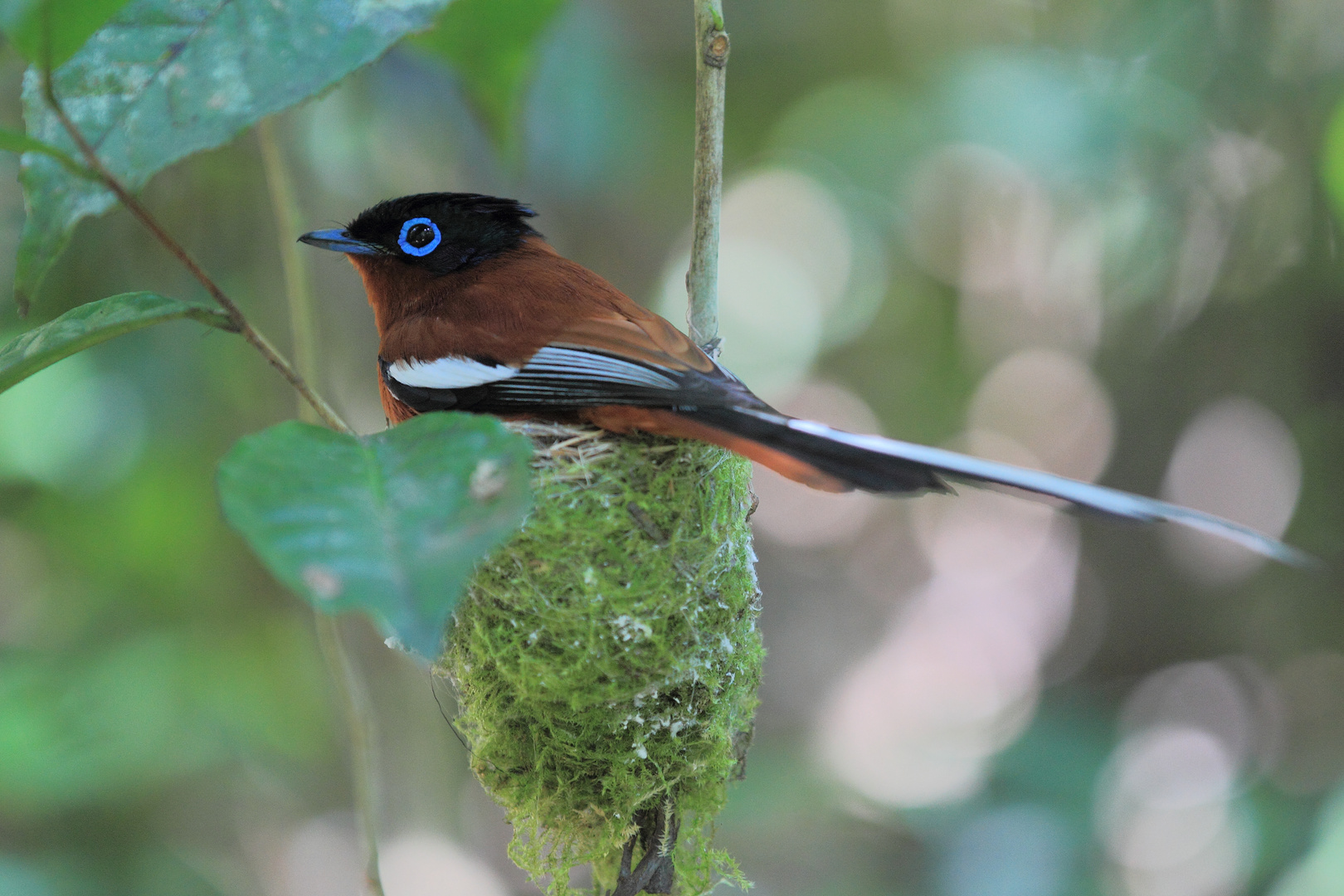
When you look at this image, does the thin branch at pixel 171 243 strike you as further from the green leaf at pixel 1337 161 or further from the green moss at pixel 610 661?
the green leaf at pixel 1337 161

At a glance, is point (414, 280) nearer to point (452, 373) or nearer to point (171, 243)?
point (452, 373)

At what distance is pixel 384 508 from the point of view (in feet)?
2.99

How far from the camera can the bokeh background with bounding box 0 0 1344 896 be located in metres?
3.16

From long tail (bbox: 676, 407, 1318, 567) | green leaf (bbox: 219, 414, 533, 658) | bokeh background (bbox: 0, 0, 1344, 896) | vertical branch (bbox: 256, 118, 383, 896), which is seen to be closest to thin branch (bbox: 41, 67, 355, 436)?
green leaf (bbox: 219, 414, 533, 658)

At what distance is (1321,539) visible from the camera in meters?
4.27

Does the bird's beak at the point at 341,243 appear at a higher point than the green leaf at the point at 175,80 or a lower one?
lower

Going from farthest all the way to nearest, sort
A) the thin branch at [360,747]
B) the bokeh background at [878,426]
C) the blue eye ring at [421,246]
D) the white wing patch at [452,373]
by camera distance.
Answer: the bokeh background at [878,426]
the blue eye ring at [421,246]
the white wing patch at [452,373]
the thin branch at [360,747]

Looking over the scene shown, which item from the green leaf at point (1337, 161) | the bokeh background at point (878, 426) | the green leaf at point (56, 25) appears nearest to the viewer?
the green leaf at point (56, 25)

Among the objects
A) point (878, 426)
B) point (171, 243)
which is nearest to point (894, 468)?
point (171, 243)

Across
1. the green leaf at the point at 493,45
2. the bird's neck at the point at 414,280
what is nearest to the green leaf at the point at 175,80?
the green leaf at the point at 493,45

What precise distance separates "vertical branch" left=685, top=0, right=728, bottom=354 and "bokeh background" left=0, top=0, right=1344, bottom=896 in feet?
2.82

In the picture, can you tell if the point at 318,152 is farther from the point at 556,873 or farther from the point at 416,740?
the point at 556,873

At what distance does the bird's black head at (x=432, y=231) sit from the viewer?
95.3 inches

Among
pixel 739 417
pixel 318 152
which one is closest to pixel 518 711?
pixel 739 417
